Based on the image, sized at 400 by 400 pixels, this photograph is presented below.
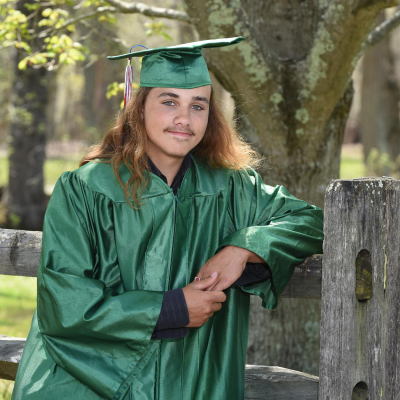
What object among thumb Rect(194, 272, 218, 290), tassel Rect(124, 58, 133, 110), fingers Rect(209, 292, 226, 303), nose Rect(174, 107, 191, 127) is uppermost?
tassel Rect(124, 58, 133, 110)

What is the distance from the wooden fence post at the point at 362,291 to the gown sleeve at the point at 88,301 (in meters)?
0.64

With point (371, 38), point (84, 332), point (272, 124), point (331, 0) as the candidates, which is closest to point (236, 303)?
point (84, 332)

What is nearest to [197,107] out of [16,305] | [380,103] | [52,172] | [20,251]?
[20,251]

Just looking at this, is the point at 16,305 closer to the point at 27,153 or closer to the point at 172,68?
the point at 27,153

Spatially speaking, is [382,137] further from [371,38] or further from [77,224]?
[77,224]

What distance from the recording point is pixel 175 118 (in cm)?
223

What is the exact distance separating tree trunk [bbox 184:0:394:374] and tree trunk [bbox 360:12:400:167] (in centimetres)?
962

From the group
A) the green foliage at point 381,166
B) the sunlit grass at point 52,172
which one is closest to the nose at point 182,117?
the green foliage at point 381,166

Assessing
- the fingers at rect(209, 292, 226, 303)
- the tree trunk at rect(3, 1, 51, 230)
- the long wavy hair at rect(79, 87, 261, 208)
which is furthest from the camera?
the tree trunk at rect(3, 1, 51, 230)

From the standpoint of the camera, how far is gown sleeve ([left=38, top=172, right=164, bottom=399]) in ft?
6.37

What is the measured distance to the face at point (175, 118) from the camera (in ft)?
7.34

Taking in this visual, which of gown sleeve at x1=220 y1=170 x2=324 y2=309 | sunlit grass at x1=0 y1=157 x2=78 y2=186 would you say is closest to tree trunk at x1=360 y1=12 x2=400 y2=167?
sunlit grass at x1=0 y1=157 x2=78 y2=186

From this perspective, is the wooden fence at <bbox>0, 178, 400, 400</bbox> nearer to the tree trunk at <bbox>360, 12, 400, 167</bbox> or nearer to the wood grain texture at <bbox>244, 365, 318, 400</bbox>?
the wood grain texture at <bbox>244, 365, 318, 400</bbox>

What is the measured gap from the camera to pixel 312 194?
388 centimetres
